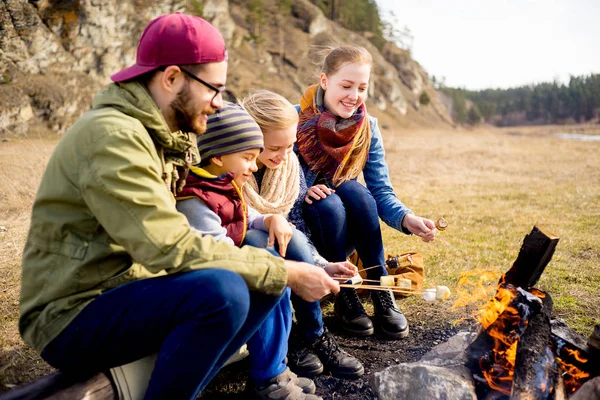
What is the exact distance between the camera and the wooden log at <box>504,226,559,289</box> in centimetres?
264

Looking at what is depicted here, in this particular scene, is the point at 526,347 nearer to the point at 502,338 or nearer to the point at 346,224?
the point at 502,338

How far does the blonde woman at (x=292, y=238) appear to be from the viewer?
2.87m

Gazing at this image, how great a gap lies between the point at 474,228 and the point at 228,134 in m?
5.11

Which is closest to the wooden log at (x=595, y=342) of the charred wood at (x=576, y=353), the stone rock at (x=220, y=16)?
the charred wood at (x=576, y=353)

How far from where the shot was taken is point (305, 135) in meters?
3.70

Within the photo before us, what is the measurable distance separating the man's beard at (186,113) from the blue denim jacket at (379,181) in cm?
163

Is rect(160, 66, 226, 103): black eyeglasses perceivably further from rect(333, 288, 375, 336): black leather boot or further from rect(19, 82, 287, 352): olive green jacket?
rect(333, 288, 375, 336): black leather boot

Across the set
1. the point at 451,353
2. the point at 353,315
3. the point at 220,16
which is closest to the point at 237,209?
the point at 353,315

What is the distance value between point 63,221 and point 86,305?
0.35 meters

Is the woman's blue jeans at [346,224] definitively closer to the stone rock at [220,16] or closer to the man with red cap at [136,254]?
the man with red cap at [136,254]

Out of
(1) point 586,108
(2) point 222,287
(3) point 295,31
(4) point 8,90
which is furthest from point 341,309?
(1) point 586,108

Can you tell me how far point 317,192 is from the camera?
11.1 feet

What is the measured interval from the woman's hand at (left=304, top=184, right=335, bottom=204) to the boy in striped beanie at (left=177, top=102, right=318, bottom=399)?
0.58m

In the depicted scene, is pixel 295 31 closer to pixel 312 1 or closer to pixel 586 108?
pixel 312 1
